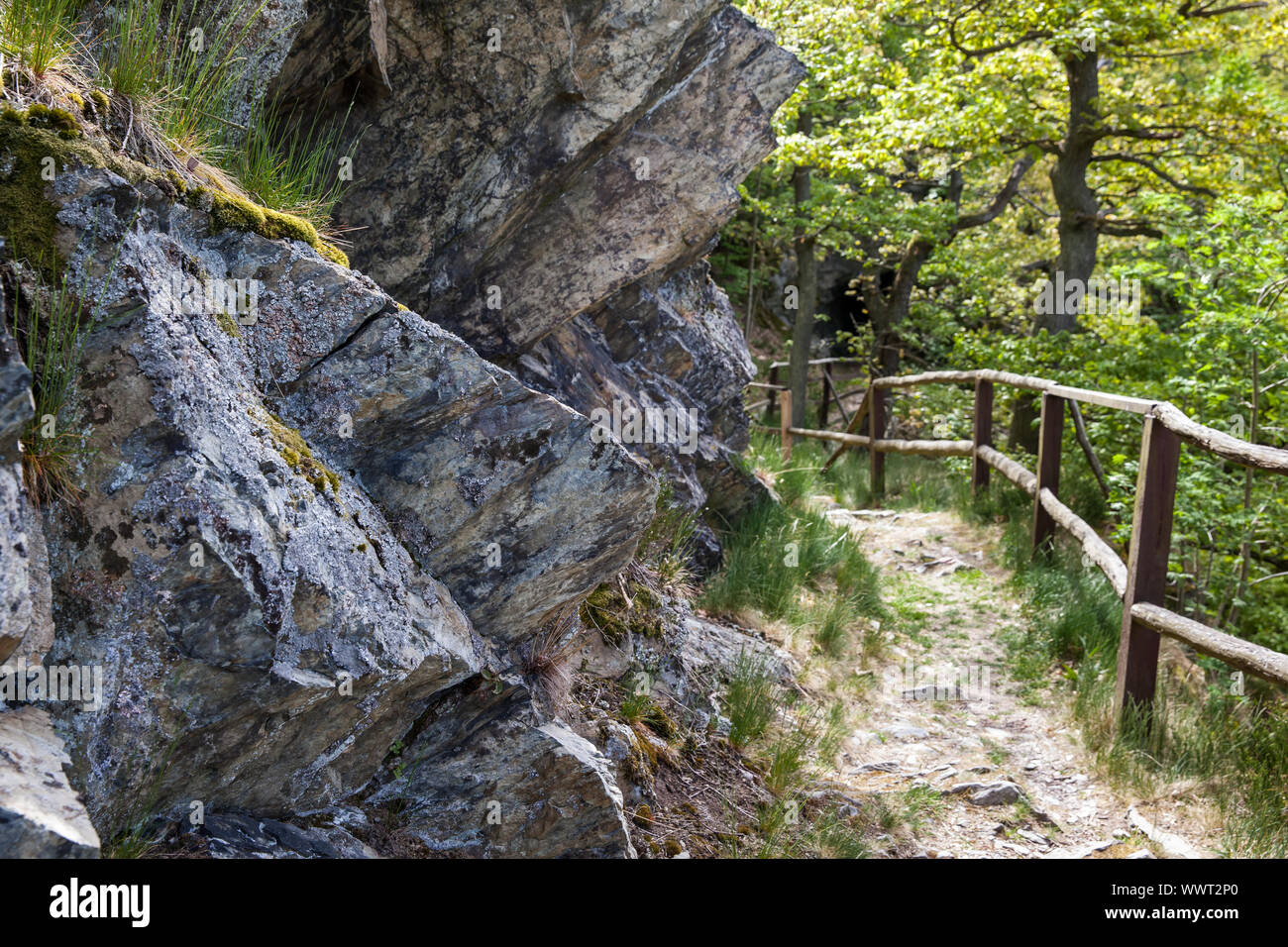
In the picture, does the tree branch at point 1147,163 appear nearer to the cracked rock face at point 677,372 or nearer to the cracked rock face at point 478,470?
the cracked rock face at point 677,372

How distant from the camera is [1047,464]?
6.70m

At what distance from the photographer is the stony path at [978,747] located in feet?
12.8

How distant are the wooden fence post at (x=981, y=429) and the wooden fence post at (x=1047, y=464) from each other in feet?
5.05

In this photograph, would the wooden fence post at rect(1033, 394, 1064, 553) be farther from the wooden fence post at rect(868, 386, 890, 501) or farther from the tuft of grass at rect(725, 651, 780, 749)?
the wooden fence post at rect(868, 386, 890, 501)

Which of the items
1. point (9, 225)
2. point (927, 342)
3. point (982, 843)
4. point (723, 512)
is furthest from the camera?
point (927, 342)

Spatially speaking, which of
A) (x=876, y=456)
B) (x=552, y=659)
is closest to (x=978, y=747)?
(x=552, y=659)

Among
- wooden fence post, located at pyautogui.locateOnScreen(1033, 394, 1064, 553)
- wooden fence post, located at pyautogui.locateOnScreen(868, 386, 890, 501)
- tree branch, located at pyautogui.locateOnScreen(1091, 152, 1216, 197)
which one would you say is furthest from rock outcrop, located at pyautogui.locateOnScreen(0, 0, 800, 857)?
tree branch, located at pyautogui.locateOnScreen(1091, 152, 1216, 197)

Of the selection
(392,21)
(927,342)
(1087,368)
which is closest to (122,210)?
(392,21)

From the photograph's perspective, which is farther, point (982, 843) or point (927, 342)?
point (927, 342)

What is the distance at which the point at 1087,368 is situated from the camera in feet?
27.0

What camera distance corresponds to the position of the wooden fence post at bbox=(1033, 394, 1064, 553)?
6613 mm

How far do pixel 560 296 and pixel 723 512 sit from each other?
263cm

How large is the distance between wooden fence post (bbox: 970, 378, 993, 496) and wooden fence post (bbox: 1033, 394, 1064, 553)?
1.54 m
